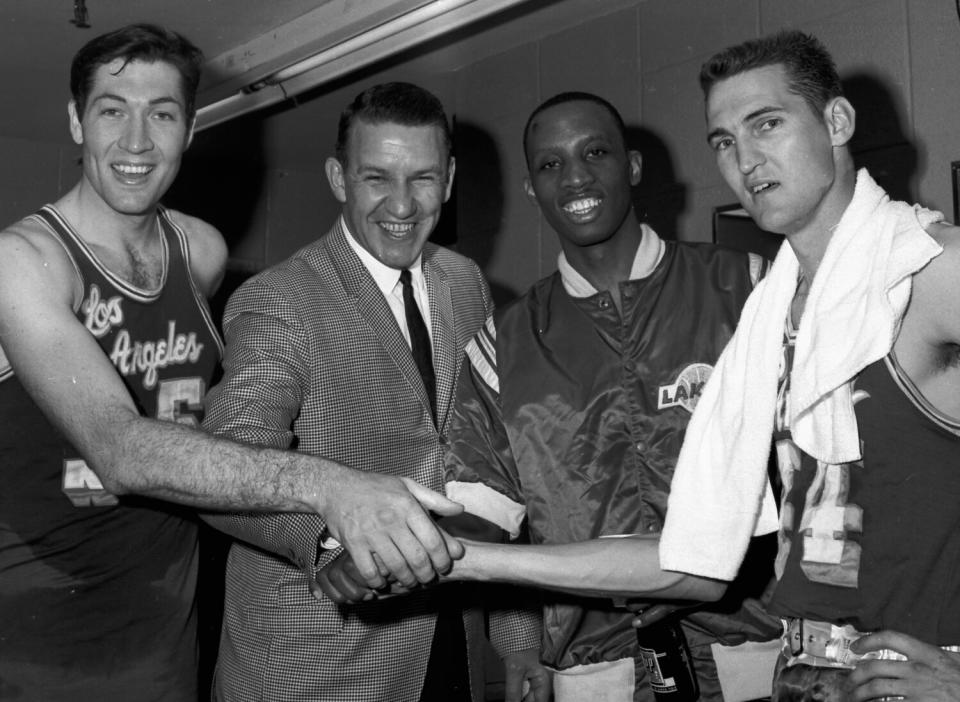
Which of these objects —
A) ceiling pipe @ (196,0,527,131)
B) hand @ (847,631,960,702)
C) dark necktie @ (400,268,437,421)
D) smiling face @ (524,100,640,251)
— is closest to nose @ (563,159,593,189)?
smiling face @ (524,100,640,251)

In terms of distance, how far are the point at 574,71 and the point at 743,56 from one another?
316 cm

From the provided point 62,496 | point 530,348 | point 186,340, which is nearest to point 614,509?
point 530,348

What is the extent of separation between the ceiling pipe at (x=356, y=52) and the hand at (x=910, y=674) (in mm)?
2822

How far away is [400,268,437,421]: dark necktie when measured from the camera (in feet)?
7.27

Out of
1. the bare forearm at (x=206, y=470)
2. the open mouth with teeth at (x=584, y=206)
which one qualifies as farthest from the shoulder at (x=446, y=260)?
the bare forearm at (x=206, y=470)

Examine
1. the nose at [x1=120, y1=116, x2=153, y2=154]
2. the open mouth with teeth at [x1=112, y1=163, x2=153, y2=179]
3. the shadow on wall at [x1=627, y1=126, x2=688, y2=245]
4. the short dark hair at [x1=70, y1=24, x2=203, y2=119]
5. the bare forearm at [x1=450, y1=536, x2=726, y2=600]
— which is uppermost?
the shadow on wall at [x1=627, y1=126, x2=688, y2=245]

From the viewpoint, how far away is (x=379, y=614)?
2.04m

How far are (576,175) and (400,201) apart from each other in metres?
0.41

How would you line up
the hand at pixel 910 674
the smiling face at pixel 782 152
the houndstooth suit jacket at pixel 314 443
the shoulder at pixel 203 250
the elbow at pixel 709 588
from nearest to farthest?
the hand at pixel 910 674 → the smiling face at pixel 782 152 → the elbow at pixel 709 588 → the houndstooth suit jacket at pixel 314 443 → the shoulder at pixel 203 250

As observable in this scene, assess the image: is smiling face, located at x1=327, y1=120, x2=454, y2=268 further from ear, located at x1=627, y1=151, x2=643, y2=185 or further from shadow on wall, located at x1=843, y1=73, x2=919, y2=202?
shadow on wall, located at x1=843, y1=73, x2=919, y2=202

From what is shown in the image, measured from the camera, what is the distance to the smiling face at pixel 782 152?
175cm

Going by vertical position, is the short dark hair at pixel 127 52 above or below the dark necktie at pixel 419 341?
above

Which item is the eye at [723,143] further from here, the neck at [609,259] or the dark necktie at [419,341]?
the dark necktie at [419,341]

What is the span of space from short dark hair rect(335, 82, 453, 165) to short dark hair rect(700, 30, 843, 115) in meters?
0.69
